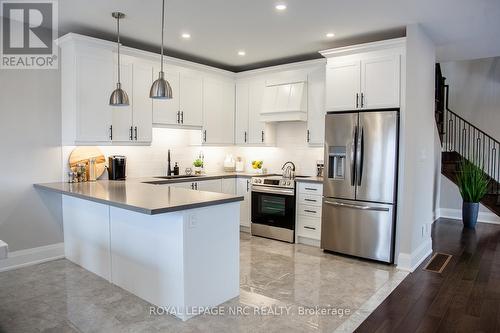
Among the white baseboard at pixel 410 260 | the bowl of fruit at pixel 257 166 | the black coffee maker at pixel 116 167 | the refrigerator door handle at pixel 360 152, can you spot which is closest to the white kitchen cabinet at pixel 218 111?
the bowl of fruit at pixel 257 166

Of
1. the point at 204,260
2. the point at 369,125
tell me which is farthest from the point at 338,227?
the point at 204,260

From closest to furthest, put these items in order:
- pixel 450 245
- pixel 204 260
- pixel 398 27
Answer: pixel 204 260, pixel 398 27, pixel 450 245

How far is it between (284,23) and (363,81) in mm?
1237

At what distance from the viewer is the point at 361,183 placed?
438 cm

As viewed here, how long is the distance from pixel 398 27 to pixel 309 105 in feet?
5.20

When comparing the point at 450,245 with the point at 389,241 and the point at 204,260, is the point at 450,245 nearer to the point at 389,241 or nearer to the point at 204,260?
the point at 389,241

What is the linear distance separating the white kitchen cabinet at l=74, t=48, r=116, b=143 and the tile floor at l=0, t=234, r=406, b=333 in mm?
1611

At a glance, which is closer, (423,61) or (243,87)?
(423,61)

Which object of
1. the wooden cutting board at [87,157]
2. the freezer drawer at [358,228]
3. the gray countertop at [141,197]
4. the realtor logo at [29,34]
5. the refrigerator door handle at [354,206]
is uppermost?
the realtor logo at [29,34]

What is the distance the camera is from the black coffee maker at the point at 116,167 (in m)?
4.65

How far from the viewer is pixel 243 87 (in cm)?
605

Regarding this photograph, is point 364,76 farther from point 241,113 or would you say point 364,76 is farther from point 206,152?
point 206,152

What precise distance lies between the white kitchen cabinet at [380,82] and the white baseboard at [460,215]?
4.25m

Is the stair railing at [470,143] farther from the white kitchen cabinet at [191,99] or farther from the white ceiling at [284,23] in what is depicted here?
the white kitchen cabinet at [191,99]
